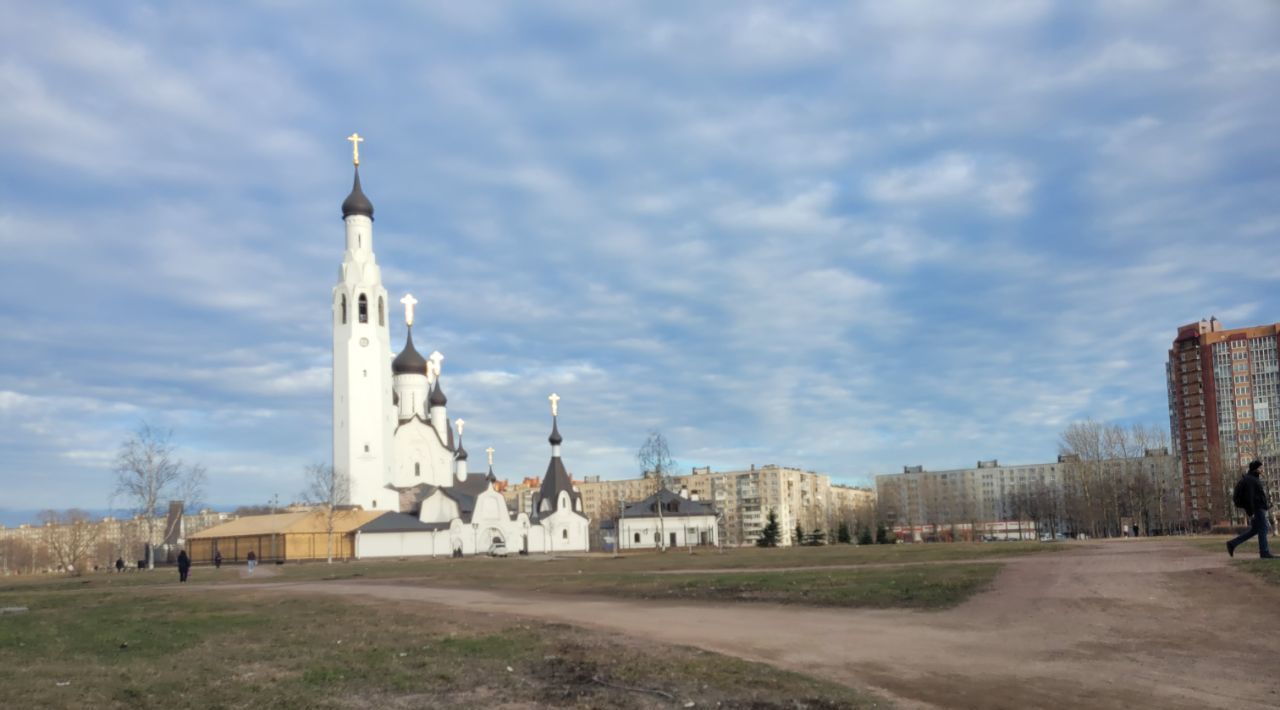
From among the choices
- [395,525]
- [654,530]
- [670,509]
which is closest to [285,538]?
[395,525]

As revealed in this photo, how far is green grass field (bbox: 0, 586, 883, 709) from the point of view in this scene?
977 centimetres

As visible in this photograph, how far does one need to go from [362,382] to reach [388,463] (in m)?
7.62

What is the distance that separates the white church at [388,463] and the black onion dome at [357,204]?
0.29ft

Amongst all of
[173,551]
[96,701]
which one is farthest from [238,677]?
[173,551]

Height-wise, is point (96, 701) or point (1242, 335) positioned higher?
point (1242, 335)

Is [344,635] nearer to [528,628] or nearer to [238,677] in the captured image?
[528,628]

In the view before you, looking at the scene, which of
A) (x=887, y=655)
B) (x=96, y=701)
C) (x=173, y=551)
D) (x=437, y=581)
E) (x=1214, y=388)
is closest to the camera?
(x=96, y=701)

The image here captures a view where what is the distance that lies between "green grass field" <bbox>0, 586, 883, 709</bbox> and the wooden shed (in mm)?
56778

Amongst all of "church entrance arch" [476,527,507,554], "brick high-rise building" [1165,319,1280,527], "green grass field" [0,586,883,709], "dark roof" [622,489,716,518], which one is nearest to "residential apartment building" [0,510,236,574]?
"church entrance arch" [476,527,507,554]

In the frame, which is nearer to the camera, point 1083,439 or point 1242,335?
point 1083,439

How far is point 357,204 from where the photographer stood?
84625 mm

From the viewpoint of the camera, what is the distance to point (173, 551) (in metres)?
84.2

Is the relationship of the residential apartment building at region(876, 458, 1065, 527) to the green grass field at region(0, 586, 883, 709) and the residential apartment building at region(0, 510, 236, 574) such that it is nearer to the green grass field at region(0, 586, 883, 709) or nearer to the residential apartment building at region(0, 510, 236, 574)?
the residential apartment building at region(0, 510, 236, 574)

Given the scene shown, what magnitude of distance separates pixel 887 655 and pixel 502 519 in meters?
74.6
